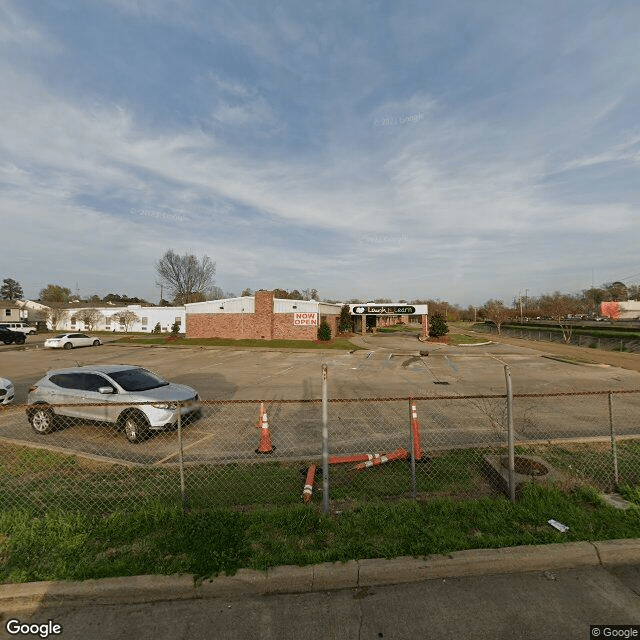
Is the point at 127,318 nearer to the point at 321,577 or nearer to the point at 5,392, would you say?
the point at 5,392

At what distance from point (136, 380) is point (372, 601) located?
7.24m

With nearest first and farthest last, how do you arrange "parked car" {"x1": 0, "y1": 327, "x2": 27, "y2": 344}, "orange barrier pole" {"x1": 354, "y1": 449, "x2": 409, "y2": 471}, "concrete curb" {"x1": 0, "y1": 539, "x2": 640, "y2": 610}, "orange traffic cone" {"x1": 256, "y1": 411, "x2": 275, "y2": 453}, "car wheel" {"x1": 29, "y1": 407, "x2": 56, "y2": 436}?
1. "concrete curb" {"x1": 0, "y1": 539, "x2": 640, "y2": 610}
2. "orange barrier pole" {"x1": 354, "y1": 449, "x2": 409, "y2": 471}
3. "orange traffic cone" {"x1": 256, "y1": 411, "x2": 275, "y2": 453}
4. "car wheel" {"x1": 29, "y1": 407, "x2": 56, "y2": 436}
5. "parked car" {"x1": 0, "y1": 327, "x2": 27, "y2": 344}

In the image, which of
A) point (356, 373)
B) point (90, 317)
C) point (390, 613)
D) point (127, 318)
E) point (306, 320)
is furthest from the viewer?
point (90, 317)

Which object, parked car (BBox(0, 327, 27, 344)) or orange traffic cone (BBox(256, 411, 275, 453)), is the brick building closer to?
parked car (BBox(0, 327, 27, 344))

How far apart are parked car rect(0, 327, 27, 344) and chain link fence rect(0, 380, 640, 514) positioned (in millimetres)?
33477

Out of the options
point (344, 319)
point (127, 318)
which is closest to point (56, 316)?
point (127, 318)

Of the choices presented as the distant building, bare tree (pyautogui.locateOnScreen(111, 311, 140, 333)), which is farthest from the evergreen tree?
bare tree (pyautogui.locateOnScreen(111, 311, 140, 333))

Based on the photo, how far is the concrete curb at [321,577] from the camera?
333cm

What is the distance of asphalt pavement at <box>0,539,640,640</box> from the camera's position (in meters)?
3.01

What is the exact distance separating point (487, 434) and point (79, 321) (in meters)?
65.1

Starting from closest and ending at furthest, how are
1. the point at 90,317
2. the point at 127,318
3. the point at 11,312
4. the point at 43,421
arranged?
the point at 43,421, the point at 127,318, the point at 90,317, the point at 11,312

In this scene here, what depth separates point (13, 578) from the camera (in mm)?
3395

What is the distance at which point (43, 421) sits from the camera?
820 cm

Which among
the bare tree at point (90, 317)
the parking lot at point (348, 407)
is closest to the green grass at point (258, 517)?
the parking lot at point (348, 407)
